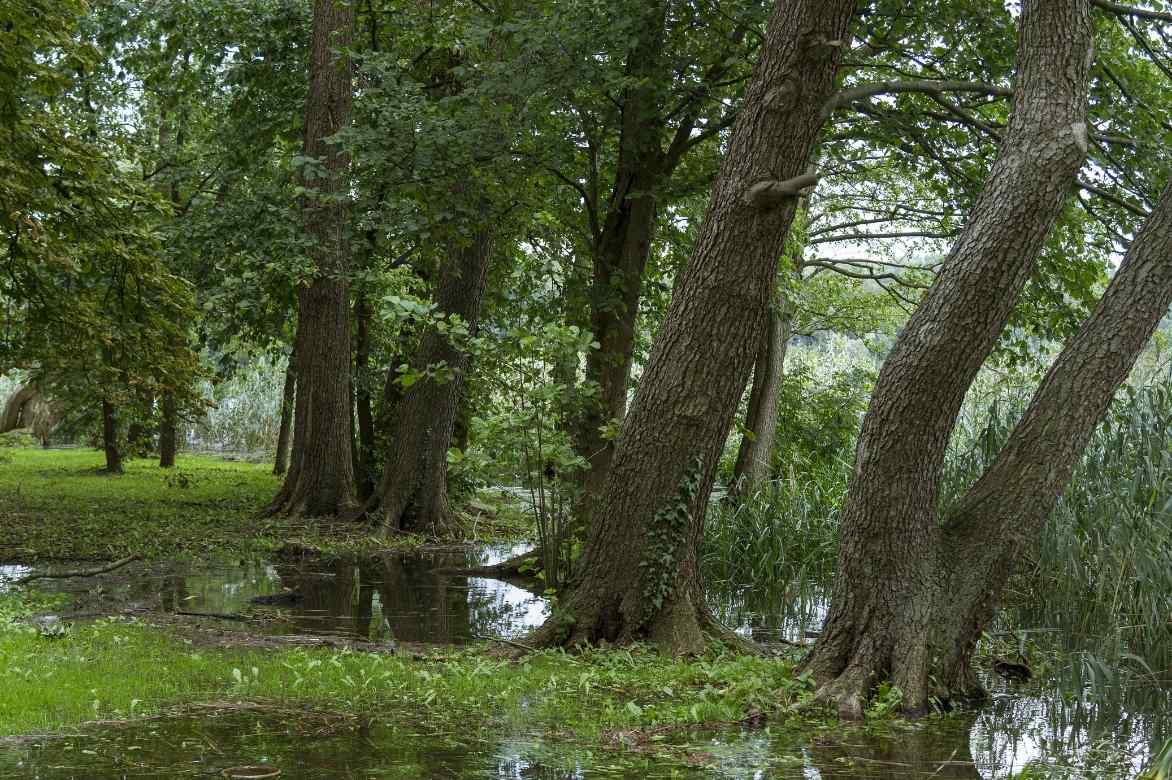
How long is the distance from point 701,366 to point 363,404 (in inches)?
492

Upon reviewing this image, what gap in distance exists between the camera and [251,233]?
14188 millimetres

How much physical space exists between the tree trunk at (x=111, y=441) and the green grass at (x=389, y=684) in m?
15.6

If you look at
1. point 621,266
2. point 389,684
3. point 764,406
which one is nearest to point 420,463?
point 764,406

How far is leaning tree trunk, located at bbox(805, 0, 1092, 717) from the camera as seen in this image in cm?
589

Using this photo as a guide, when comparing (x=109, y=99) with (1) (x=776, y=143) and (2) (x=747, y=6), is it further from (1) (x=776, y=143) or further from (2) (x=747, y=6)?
(1) (x=776, y=143)

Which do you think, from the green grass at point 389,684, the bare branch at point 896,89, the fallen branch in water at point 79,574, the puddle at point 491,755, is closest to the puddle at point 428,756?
the puddle at point 491,755

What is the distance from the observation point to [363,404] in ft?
61.9

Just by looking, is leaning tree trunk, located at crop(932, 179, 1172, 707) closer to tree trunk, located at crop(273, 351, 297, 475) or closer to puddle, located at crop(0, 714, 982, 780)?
puddle, located at crop(0, 714, 982, 780)

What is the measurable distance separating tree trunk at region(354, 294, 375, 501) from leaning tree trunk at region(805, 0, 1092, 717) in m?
12.4

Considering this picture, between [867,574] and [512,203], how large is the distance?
18.9ft

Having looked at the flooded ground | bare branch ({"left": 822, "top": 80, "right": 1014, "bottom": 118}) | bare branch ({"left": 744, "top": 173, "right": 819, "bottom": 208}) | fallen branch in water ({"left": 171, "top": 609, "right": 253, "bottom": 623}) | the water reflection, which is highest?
bare branch ({"left": 822, "top": 80, "right": 1014, "bottom": 118})

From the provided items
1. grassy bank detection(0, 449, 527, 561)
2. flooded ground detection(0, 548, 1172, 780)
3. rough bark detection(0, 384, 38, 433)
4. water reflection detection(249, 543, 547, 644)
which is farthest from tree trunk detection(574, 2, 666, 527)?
rough bark detection(0, 384, 38, 433)

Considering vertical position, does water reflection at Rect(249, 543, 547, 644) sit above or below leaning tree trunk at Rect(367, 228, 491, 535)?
below

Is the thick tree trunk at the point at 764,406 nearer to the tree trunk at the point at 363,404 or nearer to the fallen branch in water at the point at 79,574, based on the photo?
the tree trunk at the point at 363,404
